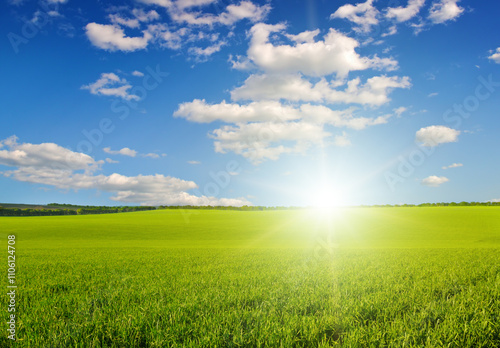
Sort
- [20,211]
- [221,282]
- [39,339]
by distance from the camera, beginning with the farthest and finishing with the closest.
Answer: [20,211] < [221,282] < [39,339]

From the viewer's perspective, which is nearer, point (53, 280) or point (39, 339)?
point (39, 339)

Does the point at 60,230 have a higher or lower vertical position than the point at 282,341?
lower

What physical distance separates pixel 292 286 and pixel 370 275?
3407 mm

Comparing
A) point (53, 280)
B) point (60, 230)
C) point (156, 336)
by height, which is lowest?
point (60, 230)

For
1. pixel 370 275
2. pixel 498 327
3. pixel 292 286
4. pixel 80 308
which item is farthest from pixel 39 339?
pixel 370 275

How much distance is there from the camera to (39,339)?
173 inches

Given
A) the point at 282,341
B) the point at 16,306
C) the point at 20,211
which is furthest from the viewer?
the point at 20,211

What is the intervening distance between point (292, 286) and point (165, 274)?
4954 mm

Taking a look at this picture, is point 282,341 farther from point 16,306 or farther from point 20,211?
point 20,211

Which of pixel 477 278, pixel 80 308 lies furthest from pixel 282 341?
pixel 477 278

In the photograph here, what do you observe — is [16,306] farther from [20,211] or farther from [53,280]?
[20,211]

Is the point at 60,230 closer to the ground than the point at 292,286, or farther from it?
closer to the ground

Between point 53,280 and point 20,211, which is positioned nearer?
point 53,280

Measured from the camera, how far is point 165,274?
10.2 m
